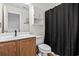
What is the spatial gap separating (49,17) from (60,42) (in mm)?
346

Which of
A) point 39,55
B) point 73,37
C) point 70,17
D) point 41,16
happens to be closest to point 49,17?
point 41,16

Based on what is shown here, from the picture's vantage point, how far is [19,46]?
1388 mm

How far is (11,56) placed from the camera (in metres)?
1.34

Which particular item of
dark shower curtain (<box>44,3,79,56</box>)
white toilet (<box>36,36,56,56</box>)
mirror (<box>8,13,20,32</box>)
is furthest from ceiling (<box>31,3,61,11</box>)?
white toilet (<box>36,36,56,56</box>)

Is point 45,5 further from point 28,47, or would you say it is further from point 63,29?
point 28,47

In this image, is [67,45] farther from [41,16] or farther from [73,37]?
[41,16]

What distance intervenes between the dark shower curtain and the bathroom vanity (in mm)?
195

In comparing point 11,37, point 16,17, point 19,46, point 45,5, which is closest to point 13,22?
point 16,17

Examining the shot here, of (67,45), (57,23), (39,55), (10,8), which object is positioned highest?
(10,8)

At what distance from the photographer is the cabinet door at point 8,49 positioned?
1.26 m

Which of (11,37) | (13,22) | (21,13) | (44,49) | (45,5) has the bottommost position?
(44,49)

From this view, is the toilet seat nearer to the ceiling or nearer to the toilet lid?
the toilet lid

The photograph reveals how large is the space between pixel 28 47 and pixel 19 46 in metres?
0.13

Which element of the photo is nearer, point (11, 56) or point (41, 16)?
point (11, 56)
